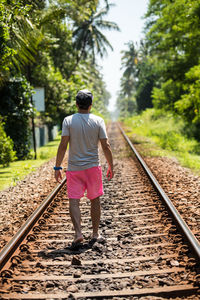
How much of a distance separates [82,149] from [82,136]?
16cm

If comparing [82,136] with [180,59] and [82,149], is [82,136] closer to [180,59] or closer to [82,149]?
[82,149]

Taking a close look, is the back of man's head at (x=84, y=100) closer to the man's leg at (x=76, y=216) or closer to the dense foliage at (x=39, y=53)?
the man's leg at (x=76, y=216)

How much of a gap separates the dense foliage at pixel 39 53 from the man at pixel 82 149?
A: 15.8ft

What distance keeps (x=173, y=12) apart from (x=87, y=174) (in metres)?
16.1

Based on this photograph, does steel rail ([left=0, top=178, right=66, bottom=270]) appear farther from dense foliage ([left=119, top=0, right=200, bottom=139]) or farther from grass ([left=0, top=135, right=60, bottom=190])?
dense foliage ([left=119, top=0, right=200, bottom=139])

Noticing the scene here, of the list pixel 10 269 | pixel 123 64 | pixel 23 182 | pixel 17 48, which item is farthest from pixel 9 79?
pixel 123 64

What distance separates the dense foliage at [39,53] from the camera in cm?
864

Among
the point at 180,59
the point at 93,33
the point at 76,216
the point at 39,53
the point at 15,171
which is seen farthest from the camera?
the point at 93,33

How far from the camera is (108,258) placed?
399cm

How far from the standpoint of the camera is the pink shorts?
4.25 m

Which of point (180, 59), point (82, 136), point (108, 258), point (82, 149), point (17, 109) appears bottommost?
point (108, 258)

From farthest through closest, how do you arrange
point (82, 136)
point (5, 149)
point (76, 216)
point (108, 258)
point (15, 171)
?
point (5, 149), point (15, 171), point (76, 216), point (82, 136), point (108, 258)

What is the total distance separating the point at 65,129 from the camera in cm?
412

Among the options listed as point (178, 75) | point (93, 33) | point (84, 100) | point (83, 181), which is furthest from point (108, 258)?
point (93, 33)
